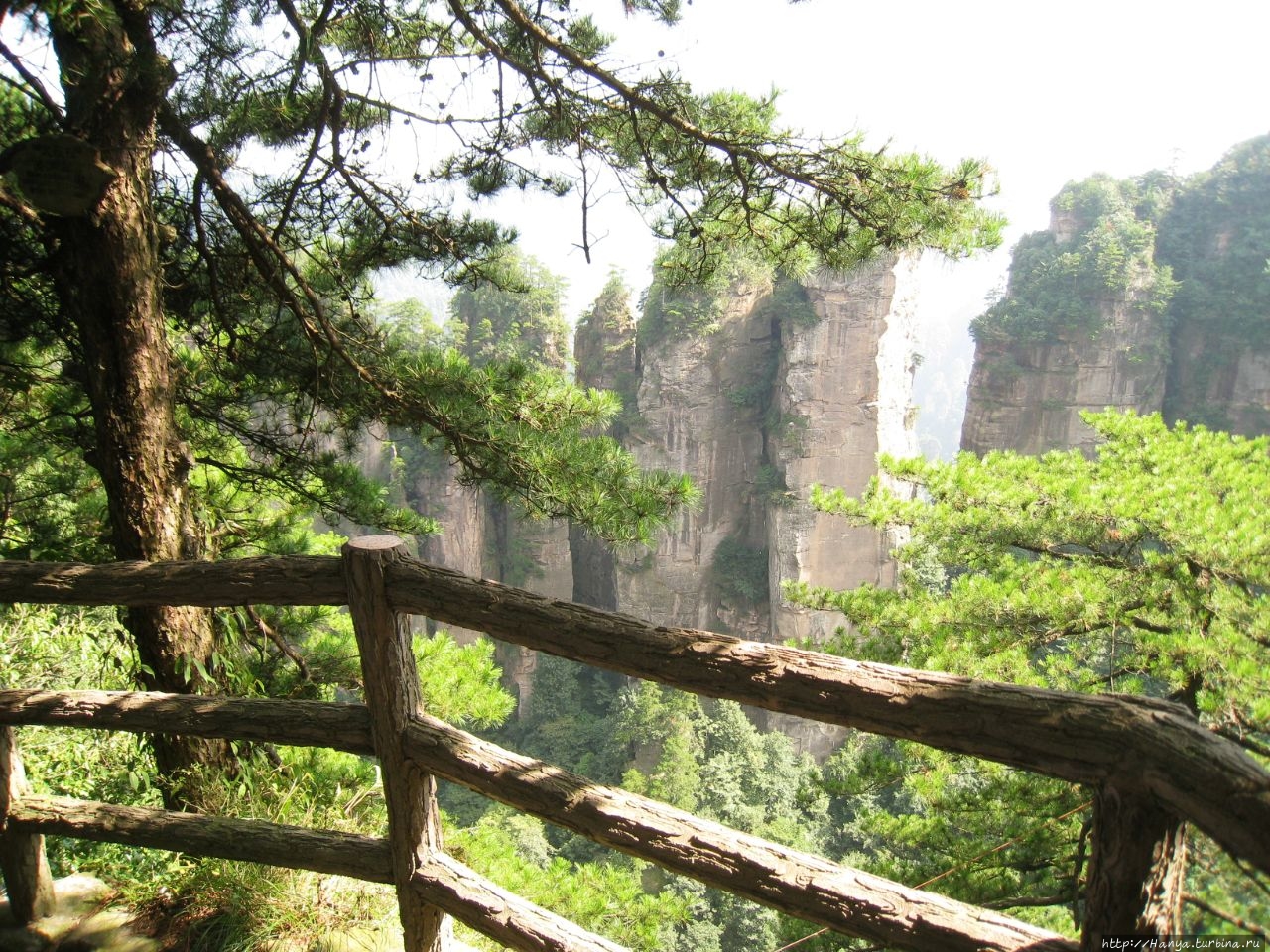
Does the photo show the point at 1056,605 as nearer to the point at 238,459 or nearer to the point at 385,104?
the point at 385,104

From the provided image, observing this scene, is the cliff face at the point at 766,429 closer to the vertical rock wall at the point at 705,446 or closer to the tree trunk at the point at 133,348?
the vertical rock wall at the point at 705,446

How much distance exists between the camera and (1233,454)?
15.9 feet

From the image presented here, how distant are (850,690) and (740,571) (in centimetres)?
2138

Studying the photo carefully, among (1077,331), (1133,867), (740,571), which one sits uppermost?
(1077,331)

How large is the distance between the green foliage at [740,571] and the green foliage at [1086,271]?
9.01m

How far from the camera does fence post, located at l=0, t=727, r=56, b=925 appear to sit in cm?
179

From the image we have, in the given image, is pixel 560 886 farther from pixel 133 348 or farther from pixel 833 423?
pixel 833 423

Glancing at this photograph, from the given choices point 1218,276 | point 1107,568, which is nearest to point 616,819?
point 1107,568

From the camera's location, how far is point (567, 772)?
4.47ft

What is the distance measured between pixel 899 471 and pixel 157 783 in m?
4.44

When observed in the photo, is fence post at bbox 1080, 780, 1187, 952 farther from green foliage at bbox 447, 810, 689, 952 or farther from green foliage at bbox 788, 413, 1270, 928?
green foliage at bbox 788, 413, 1270, 928

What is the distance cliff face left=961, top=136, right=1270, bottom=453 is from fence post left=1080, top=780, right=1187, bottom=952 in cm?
2310

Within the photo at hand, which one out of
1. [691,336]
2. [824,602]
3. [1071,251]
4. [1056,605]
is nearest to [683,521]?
[691,336]

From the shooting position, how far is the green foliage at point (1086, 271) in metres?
21.2
